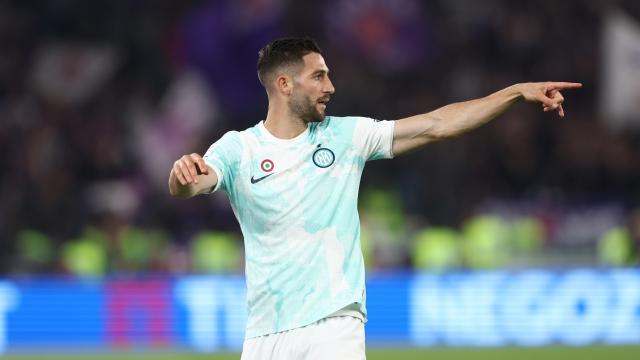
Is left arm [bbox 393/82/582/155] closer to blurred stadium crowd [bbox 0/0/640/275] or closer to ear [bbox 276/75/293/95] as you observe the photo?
ear [bbox 276/75/293/95]

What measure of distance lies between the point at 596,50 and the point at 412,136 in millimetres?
10712

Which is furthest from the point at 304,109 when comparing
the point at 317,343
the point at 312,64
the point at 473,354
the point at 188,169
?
A: the point at 473,354

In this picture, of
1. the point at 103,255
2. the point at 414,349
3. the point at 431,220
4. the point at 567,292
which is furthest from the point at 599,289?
the point at 103,255

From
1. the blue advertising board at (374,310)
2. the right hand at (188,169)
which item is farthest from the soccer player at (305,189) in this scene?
the blue advertising board at (374,310)

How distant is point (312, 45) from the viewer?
16.7 feet

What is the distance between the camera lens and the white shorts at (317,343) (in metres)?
4.63

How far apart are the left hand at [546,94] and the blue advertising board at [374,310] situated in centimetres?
552

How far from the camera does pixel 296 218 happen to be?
4.79 meters

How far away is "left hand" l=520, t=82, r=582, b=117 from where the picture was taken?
15.6 ft

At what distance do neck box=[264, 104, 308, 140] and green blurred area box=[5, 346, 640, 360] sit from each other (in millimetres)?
4844

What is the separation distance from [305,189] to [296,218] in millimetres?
141

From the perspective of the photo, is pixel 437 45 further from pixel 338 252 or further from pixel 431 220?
pixel 338 252

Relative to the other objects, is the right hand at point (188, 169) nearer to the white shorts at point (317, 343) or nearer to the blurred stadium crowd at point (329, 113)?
the white shorts at point (317, 343)

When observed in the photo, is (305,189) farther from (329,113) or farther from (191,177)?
(329,113)
